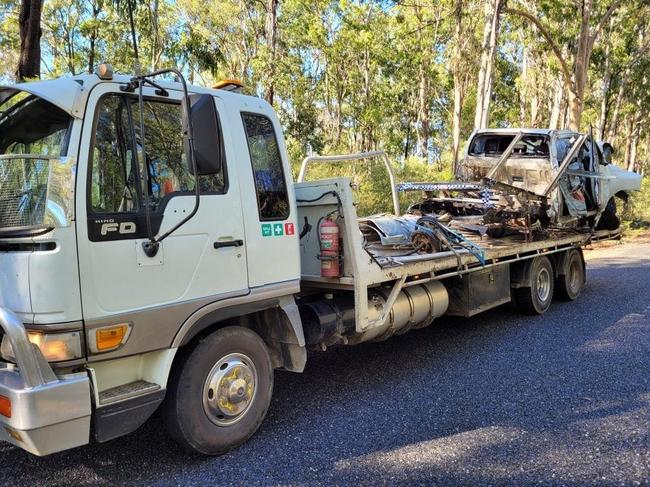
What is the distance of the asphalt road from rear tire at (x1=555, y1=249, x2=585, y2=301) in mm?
2174

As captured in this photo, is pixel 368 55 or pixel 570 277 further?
pixel 368 55

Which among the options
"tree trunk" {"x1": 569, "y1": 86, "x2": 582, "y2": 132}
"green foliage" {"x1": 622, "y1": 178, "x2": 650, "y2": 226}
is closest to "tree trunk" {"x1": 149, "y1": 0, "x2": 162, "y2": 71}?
"tree trunk" {"x1": 569, "y1": 86, "x2": 582, "y2": 132}

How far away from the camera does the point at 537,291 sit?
797cm

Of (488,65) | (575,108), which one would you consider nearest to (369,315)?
(488,65)

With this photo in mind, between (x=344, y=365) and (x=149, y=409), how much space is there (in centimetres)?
277

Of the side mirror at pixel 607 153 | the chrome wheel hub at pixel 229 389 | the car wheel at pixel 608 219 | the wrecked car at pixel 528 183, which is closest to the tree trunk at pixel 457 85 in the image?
the side mirror at pixel 607 153

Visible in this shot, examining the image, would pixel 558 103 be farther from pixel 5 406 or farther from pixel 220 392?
pixel 5 406

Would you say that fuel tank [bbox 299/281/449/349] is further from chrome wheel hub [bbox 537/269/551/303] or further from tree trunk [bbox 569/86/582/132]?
tree trunk [bbox 569/86/582/132]

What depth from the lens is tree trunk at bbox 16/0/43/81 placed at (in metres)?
8.15

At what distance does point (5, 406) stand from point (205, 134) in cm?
183

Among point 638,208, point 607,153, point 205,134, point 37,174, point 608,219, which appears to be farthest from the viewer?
point 638,208

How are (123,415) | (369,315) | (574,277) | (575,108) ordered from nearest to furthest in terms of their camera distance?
(123,415) < (369,315) < (574,277) < (575,108)

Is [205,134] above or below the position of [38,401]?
above

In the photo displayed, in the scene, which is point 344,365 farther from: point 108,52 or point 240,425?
point 108,52
